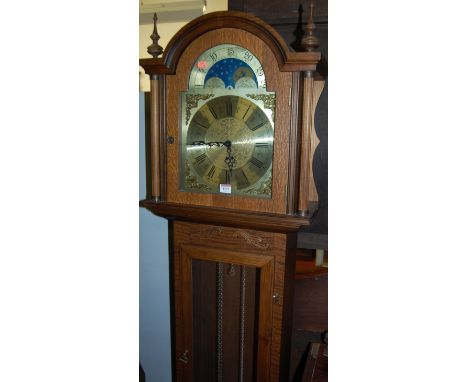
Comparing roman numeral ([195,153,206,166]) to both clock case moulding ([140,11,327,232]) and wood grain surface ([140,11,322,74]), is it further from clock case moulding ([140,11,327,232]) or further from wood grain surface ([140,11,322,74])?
wood grain surface ([140,11,322,74])

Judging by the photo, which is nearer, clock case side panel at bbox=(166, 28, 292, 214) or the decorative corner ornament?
clock case side panel at bbox=(166, 28, 292, 214)

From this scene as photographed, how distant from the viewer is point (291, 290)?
1.07 m

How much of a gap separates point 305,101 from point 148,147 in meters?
0.65

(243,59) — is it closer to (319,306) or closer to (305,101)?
(305,101)

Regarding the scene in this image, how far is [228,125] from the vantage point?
1001 mm

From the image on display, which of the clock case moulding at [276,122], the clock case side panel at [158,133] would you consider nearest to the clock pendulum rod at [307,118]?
the clock case moulding at [276,122]

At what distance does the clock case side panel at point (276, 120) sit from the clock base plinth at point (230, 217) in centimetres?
2

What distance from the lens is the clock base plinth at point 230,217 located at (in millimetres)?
950

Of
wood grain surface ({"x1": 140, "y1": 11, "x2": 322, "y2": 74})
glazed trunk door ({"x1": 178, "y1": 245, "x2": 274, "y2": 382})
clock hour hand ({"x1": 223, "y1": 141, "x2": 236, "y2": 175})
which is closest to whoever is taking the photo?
wood grain surface ({"x1": 140, "y1": 11, "x2": 322, "y2": 74})

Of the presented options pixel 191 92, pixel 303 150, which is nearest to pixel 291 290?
pixel 303 150

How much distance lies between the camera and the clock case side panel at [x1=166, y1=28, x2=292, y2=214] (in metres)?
0.93

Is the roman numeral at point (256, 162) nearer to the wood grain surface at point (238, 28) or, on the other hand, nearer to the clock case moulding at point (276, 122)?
the clock case moulding at point (276, 122)

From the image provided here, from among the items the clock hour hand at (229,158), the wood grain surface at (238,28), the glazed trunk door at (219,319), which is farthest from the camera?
the glazed trunk door at (219,319)

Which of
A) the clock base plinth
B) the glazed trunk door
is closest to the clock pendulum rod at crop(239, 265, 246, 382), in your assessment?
the glazed trunk door
